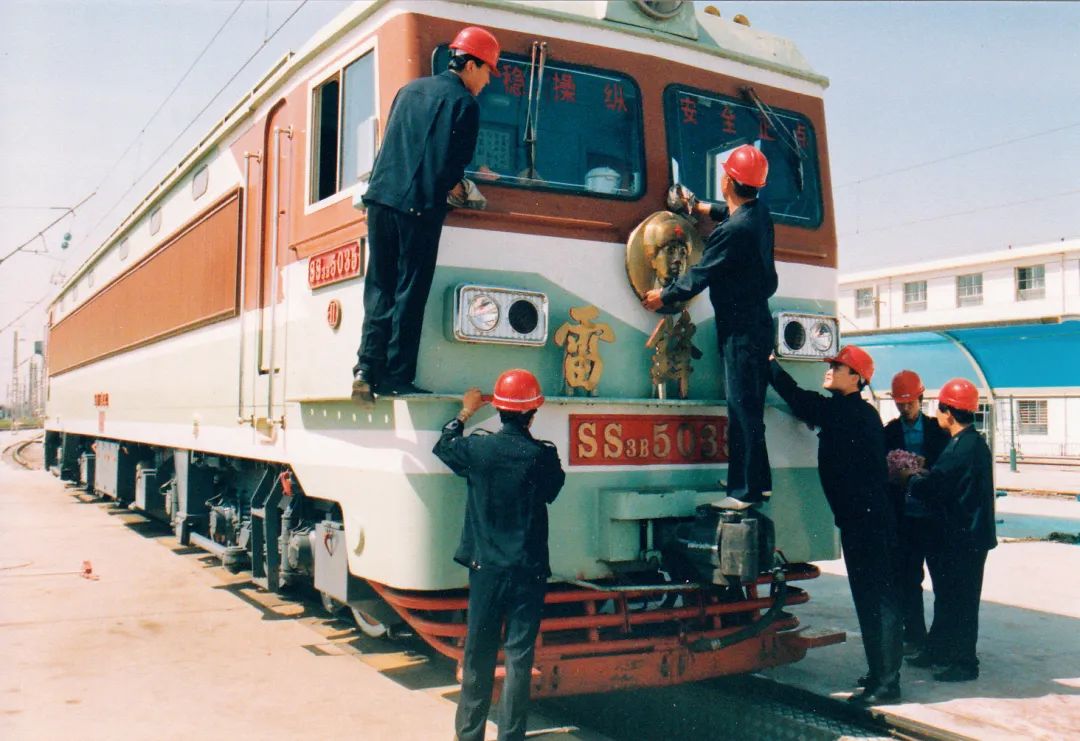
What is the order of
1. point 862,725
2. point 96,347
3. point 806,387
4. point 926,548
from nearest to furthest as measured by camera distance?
point 862,725 → point 806,387 → point 926,548 → point 96,347

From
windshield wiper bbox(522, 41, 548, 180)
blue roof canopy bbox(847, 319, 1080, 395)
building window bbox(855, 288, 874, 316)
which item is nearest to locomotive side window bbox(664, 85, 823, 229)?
windshield wiper bbox(522, 41, 548, 180)

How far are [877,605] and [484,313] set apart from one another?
2555 millimetres

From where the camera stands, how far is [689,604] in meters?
4.88

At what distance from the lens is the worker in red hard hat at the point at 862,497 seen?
16.5 feet

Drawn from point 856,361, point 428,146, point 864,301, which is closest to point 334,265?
point 428,146

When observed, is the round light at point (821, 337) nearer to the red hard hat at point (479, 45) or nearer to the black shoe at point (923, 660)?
the black shoe at point (923, 660)

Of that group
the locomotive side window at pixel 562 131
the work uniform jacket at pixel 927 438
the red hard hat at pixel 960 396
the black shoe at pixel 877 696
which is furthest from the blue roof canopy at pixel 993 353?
the locomotive side window at pixel 562 131

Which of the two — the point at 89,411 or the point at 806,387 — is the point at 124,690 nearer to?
the point at 806,387

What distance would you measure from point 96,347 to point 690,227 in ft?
32.7

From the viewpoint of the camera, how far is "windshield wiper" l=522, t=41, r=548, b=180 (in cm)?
467

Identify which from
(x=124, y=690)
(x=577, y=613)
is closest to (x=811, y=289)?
(x=577, y=613)

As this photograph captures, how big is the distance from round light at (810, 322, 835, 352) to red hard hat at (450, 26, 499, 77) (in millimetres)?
2241

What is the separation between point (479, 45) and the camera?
434 cm

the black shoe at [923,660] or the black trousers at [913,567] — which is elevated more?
the black trousers at [913,567]
